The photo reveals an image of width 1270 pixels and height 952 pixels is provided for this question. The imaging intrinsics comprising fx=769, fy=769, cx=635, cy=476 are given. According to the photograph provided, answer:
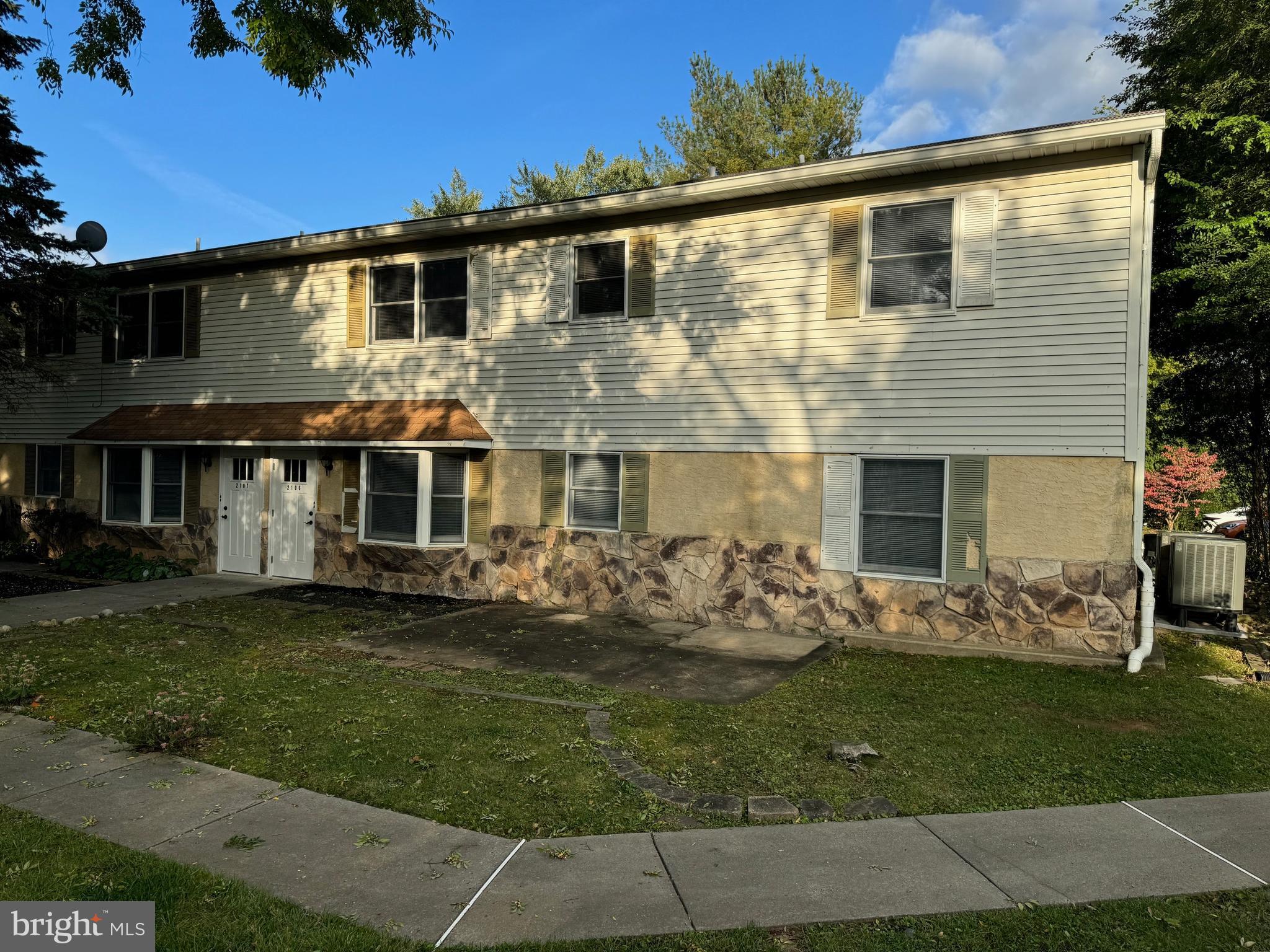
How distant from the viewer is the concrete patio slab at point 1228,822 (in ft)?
12.9

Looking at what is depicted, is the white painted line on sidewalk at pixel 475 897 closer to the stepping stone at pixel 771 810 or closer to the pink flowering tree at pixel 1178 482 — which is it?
the stepping stone at pixel 771 810

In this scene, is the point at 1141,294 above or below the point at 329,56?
below

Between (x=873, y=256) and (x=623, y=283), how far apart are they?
3320 millimetres

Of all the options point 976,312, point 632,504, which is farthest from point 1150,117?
point 632,504

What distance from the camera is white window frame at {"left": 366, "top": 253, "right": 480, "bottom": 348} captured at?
37.8ft

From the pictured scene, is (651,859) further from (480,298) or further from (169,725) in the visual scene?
(480,298)

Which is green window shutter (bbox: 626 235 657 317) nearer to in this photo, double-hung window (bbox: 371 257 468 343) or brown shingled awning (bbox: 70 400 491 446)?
double-hung window (bbox: 371 257 468 343)

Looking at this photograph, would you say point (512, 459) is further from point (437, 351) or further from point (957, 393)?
point (957, 393)

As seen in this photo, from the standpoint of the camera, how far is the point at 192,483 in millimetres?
13453

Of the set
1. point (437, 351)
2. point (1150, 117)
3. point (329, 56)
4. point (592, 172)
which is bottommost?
point (437, 351)

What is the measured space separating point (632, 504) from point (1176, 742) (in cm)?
646

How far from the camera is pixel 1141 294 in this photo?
7746mm

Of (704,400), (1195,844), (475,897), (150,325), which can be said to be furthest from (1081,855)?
(150,325)

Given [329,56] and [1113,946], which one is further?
[329,56]
